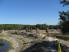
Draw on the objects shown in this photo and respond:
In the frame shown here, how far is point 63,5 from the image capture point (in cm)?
886

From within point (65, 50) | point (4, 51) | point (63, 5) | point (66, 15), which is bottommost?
point (4, 51)

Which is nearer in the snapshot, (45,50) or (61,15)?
(45,50)

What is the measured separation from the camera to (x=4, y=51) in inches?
436

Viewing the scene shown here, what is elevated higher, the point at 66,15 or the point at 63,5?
the point at 63,5

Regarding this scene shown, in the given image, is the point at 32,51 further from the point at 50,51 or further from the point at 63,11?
the point at 63,11

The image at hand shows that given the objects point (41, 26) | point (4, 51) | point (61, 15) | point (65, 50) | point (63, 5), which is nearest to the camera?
point (65, 50)

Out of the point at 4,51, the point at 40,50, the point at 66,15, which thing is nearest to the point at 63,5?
the point at 66,15

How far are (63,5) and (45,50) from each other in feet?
13.5

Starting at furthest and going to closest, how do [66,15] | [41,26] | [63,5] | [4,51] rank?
1. [41,26]
2. [4,51]
3. [66,15]
4. [63,5]

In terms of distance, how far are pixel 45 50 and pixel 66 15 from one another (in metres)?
→ 3.68

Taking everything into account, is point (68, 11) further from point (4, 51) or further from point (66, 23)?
point (4, 51)

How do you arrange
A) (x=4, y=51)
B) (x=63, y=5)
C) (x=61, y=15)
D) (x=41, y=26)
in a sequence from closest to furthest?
1. (x=63, y=5)
2. (x=61, y=15)
3. (x=4, y=51)
4. (x=41, y=26)

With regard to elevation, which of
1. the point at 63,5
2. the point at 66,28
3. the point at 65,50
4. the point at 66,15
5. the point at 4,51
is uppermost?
the point at 63,5

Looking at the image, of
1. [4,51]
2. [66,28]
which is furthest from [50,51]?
[4,51]
